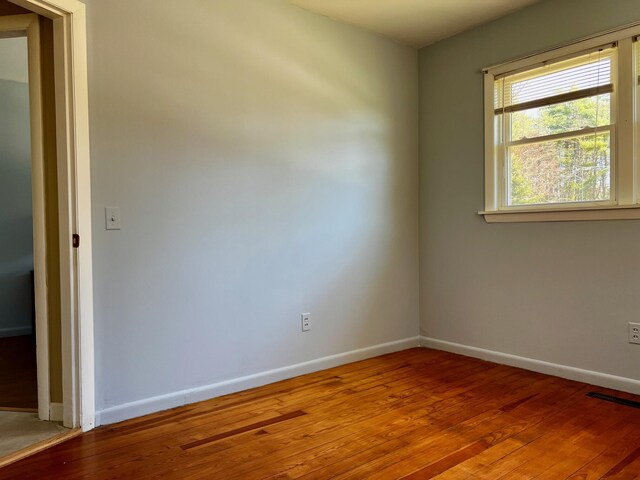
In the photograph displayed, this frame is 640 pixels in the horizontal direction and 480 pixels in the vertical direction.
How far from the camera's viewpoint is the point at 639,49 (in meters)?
2.68

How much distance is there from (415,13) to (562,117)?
1249 mm

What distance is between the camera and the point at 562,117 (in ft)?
9.94

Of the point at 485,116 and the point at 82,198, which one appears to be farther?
the point at 485,116

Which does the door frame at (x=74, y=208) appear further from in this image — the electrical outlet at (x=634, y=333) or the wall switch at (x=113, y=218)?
the electrical outlet at (x=634, y=333)

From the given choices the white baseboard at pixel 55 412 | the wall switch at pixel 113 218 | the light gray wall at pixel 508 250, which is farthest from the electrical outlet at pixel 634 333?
the white baseboard at pixel 55 412

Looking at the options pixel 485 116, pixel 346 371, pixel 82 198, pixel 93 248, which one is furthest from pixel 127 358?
pixel 485 116

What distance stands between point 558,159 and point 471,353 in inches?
62.0

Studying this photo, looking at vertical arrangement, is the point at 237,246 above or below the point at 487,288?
above

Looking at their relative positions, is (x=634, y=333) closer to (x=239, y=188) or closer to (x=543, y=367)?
(x=543, y=367)

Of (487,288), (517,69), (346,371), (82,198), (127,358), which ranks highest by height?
(517,69)

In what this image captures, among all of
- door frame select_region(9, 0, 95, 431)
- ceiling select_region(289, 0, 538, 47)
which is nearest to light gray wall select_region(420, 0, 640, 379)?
ceiling select_region(289, 0, 538, 47)

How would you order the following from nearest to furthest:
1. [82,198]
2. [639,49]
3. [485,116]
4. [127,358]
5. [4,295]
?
1. [82,198]
2. [127,358]
3. [639,49]
4. [485,116]
5. [4,295]

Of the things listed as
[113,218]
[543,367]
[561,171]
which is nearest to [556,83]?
[561,171]

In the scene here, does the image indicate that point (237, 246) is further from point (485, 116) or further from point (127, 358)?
point (485, 116)
